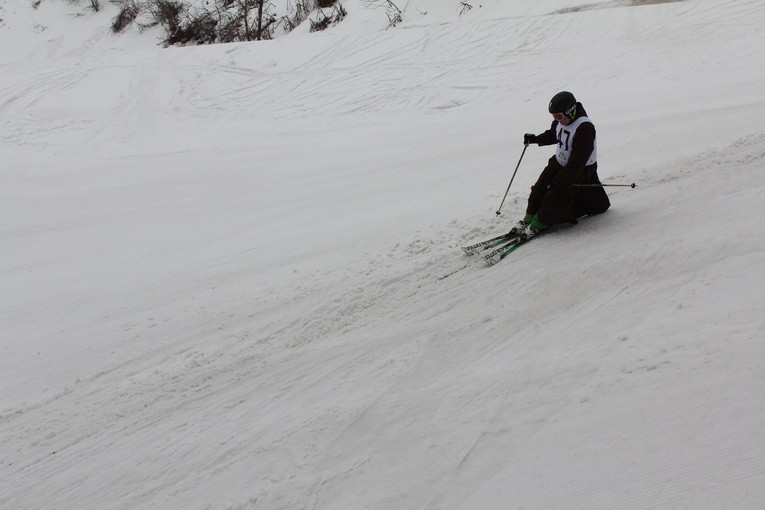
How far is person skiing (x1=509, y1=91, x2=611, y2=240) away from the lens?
5250mm

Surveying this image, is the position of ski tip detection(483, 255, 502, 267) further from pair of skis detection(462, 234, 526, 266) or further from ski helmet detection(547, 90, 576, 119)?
ski helmet detection(547, 90, 576, 119)

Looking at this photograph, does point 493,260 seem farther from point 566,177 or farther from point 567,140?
point 567,140

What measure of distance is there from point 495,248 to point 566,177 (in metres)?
0.95

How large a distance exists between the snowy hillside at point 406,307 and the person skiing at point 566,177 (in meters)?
0.24

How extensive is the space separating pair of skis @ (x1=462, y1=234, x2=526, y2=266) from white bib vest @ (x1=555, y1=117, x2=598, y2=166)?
89 cm

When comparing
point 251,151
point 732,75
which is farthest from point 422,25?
point 732,75

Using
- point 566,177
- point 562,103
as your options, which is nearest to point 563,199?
point 566,177

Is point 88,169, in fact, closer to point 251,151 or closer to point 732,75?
point 251,151

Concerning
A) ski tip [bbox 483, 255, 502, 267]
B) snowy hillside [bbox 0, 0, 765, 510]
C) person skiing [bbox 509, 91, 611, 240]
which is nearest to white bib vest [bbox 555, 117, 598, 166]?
person skiing [bbox 509, 91, 611, 240]

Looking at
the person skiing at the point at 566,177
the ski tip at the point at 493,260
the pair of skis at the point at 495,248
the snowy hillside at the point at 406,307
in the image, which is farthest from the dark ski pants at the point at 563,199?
the ski tip at the point at 493,260

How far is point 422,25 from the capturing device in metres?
15.8

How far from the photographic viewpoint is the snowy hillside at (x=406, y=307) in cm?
311

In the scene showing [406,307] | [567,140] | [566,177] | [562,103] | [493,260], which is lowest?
[406,307]

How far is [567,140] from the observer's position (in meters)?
5.42
